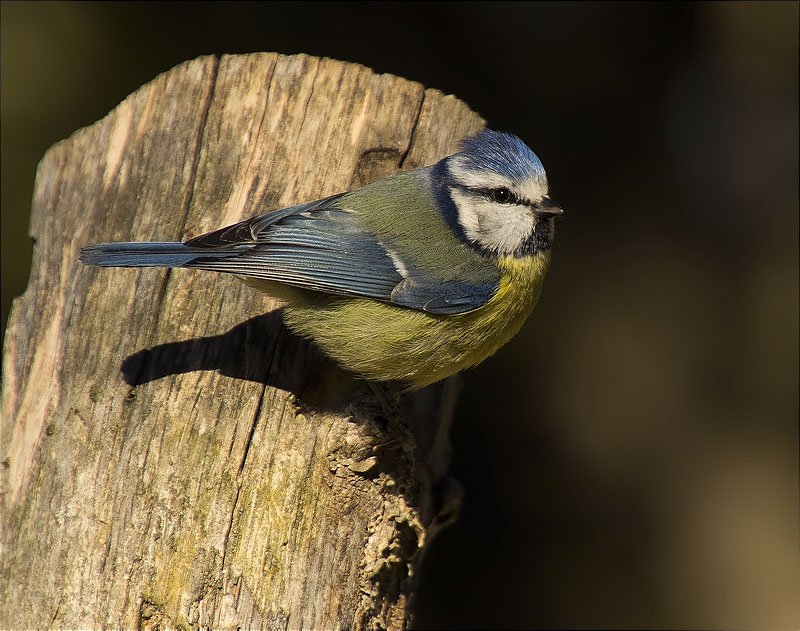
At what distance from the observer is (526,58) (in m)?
5.09

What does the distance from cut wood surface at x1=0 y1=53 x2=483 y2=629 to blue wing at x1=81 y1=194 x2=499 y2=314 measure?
0.74ft

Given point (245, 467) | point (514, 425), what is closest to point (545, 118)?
point (514, 425)

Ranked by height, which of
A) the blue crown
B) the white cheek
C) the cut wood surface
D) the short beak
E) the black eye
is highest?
the blue crown

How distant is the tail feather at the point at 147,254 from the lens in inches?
97.4

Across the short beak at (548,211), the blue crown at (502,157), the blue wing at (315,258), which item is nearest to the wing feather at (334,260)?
the blue wing at (315,258)

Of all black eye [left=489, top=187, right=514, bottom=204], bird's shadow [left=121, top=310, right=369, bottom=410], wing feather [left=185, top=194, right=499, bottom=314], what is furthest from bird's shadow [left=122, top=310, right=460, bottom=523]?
black eye [left=489, top=187, right=514, bottom=204]

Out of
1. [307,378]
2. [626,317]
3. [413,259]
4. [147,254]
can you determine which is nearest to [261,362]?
[307,378]

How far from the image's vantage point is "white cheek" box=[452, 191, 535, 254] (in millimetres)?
2727

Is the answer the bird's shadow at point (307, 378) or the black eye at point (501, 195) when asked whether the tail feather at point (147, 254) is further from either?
the black eye at point (501, 195)

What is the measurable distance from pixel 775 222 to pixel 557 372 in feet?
6.64

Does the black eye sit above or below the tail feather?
above

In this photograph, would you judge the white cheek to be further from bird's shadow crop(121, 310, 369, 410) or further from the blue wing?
bird's shadow crop(121, 310, 369, 410)

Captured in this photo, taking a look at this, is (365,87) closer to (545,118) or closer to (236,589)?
(236,589)

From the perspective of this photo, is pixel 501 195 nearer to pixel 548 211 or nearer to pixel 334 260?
pixel 548 211
